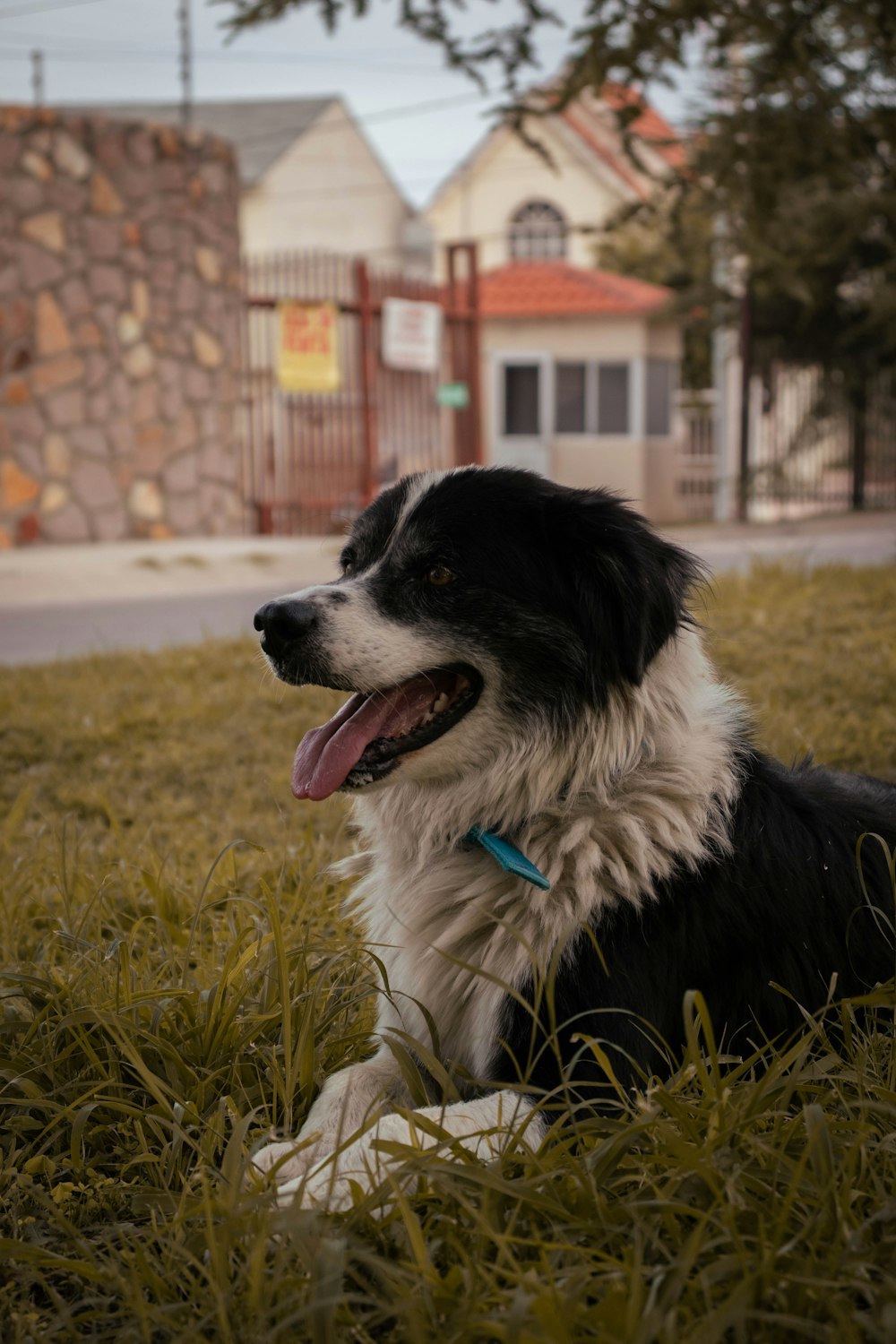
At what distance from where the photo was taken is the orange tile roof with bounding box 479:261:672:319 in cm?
2500

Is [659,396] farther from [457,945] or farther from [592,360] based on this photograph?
[457,945]

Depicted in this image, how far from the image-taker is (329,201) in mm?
35188

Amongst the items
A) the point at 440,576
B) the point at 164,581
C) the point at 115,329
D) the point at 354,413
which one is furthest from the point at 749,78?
the point at 354,413

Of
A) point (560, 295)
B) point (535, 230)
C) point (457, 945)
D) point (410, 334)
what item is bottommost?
point (457, 945)

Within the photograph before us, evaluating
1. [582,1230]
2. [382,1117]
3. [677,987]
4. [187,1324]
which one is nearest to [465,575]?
[677,987]

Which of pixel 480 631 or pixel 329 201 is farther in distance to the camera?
pixel 329 201

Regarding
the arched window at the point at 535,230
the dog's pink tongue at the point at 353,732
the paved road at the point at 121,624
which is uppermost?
the arched window at the point at 535,230

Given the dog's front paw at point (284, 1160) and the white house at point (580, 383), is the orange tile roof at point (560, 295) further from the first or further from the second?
the dog's front paw at point (284, 1160)

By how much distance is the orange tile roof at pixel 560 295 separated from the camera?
2500 centimetres

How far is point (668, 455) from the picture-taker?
25781mm

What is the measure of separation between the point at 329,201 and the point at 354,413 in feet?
Result: 58.0

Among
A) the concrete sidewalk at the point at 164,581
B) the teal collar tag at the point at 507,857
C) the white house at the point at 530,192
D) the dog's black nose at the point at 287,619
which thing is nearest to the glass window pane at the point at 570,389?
the concrete sidewalk at the point at 164,581

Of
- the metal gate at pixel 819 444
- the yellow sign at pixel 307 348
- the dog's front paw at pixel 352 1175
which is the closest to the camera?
the dog's front paw at pixel 352 1175

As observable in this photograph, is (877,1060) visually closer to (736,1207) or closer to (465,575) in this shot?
(736,1207)
